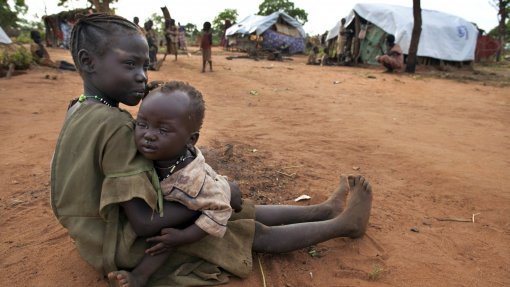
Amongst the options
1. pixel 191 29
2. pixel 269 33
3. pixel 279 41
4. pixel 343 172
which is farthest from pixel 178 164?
pixel 191 29

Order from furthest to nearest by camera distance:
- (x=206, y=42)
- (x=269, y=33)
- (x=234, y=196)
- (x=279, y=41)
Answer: (x=279, y=41)
(x=269, y=33)
(x=206, y=42)
(x=234, y=196)

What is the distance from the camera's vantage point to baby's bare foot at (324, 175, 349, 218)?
Result: 8.28 ft

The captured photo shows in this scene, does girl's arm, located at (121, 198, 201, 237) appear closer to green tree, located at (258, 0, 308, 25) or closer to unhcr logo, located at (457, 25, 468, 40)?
unhcr logo, located at (457, 25, 468, 40)

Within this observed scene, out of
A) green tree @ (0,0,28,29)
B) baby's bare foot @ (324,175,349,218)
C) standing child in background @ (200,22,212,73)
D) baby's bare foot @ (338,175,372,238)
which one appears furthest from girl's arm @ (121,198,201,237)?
green tree @ (0,0,28,29)

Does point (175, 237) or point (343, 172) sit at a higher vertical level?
point (175, 237)

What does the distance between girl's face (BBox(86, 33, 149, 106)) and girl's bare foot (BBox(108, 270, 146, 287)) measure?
0.73 metres

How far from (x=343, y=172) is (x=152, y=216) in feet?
7.67

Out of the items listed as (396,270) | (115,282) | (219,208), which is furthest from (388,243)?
(115,282)

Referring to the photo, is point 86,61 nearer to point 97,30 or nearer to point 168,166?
point 97,30

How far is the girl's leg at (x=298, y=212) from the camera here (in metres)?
2.29

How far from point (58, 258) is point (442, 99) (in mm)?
8044

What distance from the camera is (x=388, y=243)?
237 cm

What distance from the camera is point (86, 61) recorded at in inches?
60.8

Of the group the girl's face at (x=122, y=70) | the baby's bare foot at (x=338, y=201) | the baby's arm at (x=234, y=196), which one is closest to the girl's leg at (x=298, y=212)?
the baby's bare foot at (x=338, y=201)
